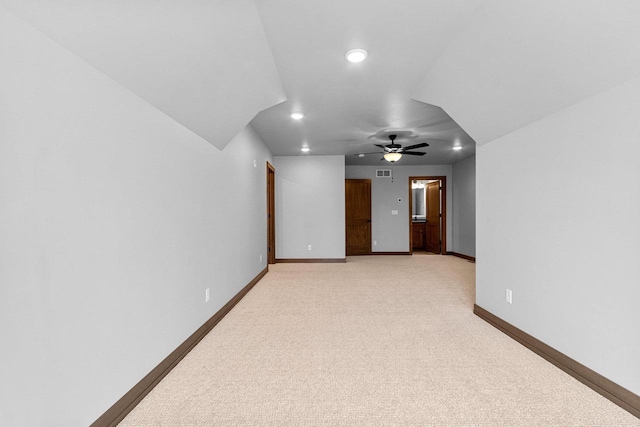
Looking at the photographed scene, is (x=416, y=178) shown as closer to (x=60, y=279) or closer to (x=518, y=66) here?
(x=518, y=66)

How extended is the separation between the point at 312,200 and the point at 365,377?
5005 mm

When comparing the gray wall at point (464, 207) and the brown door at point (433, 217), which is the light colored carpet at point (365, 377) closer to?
the gray wall at point (464, 207)

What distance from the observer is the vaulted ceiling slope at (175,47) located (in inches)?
49.6

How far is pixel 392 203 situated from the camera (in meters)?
8.30

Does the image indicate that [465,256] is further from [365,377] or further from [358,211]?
[365,377]

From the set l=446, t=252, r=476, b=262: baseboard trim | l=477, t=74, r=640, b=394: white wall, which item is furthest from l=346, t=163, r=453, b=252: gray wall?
l=477, t=74, r=640, b=394: white wall

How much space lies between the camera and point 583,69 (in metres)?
1.76

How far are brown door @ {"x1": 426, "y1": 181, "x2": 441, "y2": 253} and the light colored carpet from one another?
5351mm

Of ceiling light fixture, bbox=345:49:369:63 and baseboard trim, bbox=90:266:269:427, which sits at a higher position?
ceiling light fixture, bbox=345:49:369:63

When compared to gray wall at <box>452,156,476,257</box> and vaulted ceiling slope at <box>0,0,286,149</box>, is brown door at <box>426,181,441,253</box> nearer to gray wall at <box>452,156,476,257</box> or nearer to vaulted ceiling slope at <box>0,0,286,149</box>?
gray wall at <box>452,156,476,257</box>

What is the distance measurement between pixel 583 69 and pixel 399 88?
1.64 meters

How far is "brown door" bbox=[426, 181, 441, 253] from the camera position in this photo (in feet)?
28.4

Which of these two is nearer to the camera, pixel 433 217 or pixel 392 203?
pixel 392 203

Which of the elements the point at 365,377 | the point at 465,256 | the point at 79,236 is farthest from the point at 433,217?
the point at 79,236
